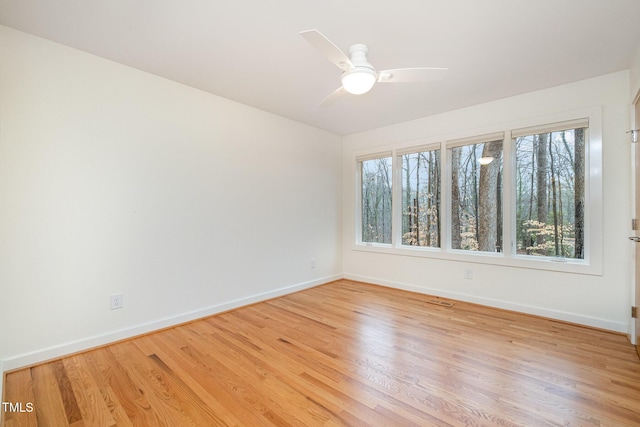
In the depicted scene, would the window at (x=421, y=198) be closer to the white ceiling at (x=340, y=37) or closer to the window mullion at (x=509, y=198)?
the window mullion at (x=509, y=198)

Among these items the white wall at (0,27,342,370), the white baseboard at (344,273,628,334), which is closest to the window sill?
the white baseboard at (344,273,628,334)

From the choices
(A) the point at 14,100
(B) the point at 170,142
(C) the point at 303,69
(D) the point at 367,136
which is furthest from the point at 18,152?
(D) the point at 367,136

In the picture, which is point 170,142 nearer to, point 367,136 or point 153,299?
point 153,299

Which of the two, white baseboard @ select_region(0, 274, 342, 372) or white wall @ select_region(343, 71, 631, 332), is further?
white wall @ select_region(343, 71, 631, 332)

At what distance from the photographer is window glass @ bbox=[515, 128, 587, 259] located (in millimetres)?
2848

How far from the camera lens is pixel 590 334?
2.55 m

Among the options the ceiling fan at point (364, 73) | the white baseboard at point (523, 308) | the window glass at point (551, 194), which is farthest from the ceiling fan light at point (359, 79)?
the white baseboard at point (523, 308)

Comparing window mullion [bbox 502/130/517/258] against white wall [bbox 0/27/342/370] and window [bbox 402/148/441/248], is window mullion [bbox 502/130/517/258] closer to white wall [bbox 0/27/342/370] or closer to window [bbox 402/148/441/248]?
window [bbox 402/148/441/248]

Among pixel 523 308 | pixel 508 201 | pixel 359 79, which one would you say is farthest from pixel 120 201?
pixel 523 308

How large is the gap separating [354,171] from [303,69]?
2.28m

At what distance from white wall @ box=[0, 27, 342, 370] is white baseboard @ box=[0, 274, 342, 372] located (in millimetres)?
10

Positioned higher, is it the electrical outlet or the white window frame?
the white window frame

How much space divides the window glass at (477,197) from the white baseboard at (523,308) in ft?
1.96

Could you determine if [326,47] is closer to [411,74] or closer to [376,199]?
[411,74]
